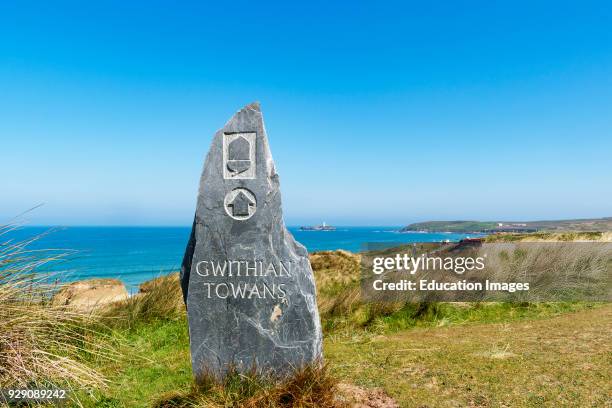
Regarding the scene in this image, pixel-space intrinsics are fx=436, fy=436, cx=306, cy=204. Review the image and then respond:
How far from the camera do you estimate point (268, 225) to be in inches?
170

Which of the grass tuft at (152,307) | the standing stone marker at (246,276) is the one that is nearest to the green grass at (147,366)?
the grass tuft at (152,307)

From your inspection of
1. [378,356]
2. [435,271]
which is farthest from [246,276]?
[435,271]

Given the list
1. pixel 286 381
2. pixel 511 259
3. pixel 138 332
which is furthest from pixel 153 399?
pixel 511 259

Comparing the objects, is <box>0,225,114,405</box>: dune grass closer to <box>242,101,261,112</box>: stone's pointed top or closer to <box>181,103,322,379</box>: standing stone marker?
<box>181,103,322,379</box>: standing stone marker

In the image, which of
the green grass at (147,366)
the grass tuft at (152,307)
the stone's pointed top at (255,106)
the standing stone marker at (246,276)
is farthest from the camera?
the grass tuft at (152,307)

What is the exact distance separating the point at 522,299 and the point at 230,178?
675 cm

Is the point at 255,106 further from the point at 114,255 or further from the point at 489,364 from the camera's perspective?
the point at 114,255

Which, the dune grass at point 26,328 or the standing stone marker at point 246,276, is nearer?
the dune grass at point 26,328

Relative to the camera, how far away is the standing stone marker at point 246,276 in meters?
4.26

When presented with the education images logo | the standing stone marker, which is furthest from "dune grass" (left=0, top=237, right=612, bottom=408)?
the education images logo

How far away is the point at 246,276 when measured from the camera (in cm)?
430

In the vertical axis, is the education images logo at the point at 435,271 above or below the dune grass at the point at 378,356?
above

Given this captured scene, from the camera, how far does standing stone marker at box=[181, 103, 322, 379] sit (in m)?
4.26

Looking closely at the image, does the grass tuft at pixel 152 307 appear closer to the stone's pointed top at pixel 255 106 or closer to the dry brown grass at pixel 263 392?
the dry brown grass at pixel 263 392
